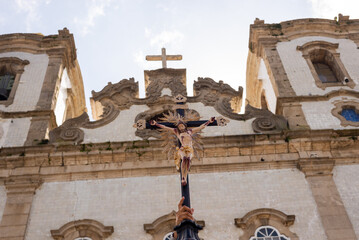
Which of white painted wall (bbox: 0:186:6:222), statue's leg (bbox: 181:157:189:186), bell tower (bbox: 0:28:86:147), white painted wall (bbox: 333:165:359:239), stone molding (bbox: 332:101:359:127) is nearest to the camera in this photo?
statue's leg (bbox: 181:157:189:186)

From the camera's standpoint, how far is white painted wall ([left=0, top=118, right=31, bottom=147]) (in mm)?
13891

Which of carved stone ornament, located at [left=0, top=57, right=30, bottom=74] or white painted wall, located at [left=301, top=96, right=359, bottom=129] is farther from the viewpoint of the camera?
carved stone ornament, located at [left=0, top=57, right=30, bottom=74]

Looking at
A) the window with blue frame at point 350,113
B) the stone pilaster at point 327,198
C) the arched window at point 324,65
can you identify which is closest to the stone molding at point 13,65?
the stone pilaster at point 327,198

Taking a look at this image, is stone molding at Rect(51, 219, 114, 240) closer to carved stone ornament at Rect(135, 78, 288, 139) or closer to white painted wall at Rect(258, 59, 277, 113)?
carved stone ornament at Rect(135, 78, 288, 139)

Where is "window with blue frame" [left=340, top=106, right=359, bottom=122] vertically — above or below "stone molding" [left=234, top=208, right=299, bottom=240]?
above

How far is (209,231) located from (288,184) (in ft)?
7.75

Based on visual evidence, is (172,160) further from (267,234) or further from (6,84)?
(6,84)

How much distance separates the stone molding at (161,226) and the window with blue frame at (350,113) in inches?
232

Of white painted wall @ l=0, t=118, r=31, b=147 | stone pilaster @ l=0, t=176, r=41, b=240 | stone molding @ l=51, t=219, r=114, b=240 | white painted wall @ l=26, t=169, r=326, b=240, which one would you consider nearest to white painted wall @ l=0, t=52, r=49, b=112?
white painted wall @ l=0, t=118, r=31, b=147

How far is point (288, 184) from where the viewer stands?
12.3 metres

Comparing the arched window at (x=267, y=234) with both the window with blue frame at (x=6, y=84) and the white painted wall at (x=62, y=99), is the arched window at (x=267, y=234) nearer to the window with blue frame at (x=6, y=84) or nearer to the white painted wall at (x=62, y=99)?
the white painted wall at (x=62, y=99)

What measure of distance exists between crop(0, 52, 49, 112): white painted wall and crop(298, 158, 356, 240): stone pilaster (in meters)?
Result: 8.02

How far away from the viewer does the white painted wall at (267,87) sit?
16219mm

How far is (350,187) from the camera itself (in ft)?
40.0
